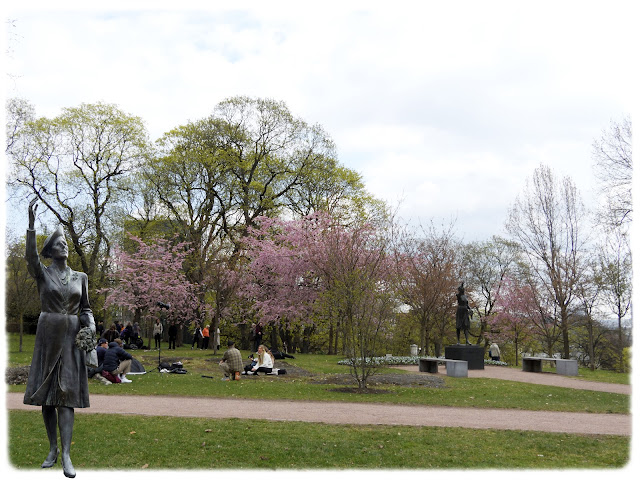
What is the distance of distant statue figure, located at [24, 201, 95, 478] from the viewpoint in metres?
6.26

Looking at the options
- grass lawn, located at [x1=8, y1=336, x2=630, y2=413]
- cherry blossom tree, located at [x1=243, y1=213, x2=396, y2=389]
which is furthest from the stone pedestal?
grass lawn, located at [x1=8, y1=336, x2=630, y2=413]

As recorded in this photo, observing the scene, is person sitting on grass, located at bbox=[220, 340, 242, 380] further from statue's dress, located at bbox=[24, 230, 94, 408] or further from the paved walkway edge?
statue's dress, located at bbox=[24, 230, 94, 408]

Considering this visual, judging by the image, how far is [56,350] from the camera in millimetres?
6328

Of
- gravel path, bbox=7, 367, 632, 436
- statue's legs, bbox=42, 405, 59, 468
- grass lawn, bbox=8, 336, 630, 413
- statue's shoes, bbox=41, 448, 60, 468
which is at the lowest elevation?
grass lawn, bbox=8, 336, 630, 413

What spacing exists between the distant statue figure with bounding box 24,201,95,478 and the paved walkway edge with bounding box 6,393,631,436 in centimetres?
412

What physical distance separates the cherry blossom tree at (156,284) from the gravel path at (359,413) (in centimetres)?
2111

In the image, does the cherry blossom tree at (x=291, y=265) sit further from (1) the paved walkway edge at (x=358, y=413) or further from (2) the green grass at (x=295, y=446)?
(2) the green grass at (x=295, y=446)

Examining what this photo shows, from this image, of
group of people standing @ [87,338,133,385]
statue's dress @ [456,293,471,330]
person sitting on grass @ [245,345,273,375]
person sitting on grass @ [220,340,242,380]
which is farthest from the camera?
statue's dress @ [456,293,471,330]

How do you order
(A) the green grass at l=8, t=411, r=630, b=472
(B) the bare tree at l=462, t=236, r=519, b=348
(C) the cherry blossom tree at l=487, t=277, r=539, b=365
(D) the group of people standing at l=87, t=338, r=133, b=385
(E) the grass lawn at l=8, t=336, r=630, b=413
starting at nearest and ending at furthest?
(A) the green grass at l=8, t=411, r=630, b=472, (E) the grass lawn at l=8, t=336, r=630, b=413, (D) the group of people standing at l=87, t=338, r=133, b=385, (C) the cherry blossom tree at l=487, t=277, r=539, b=365, (B) the bare tree at l=462, t=236, r=519, b=348

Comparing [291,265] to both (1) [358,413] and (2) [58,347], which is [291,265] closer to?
(1) [358,413]

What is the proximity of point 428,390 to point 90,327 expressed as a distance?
10989 mm

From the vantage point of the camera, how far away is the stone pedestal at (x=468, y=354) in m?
23.5

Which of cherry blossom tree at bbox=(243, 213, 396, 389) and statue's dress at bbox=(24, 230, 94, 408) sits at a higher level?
cherry blossom tree at bbox=(243, 213, 396, 389)

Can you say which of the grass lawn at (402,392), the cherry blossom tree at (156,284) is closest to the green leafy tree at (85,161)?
the cherry blossom tree at (156,284)
